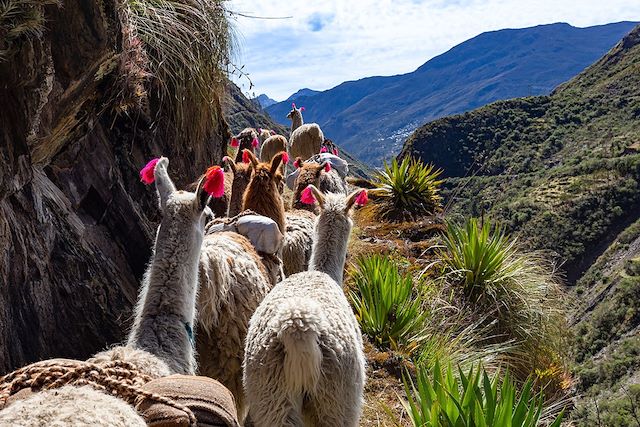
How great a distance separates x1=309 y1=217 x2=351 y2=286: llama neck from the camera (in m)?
4.56

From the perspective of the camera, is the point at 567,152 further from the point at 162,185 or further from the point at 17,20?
the point at 17,20

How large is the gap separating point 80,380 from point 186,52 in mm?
4537

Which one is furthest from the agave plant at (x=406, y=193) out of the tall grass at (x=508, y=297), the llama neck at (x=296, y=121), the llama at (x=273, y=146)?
the llama neck at (x=296, y=121)

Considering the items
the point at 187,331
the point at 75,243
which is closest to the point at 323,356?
the point at 187,331

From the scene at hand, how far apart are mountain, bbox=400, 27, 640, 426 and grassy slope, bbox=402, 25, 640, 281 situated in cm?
14

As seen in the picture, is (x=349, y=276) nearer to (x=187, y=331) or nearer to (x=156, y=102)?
(x=156, y=102)

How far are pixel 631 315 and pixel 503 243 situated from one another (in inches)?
1357

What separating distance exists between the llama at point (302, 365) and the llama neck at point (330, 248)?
1031 millimetres

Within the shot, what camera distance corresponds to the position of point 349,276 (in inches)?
333

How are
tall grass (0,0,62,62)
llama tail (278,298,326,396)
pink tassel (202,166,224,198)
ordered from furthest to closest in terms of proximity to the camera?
1. pink tassel (202,166,224,198)
2. llama tail (278,298,326,396)
3. tall grass (0,0,62,62)

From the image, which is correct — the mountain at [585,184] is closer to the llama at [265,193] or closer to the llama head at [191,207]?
the llama at [265,193]

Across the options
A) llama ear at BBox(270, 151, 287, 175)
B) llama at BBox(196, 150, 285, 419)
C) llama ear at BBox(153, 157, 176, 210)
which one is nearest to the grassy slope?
llama ear at BBox(270, 151, 287, 175)

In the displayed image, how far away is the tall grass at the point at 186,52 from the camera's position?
221 inches

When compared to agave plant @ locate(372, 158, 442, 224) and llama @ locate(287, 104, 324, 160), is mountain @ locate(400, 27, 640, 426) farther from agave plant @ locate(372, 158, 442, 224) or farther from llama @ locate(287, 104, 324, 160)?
llama @ locate(287, 104, 324, 160)
